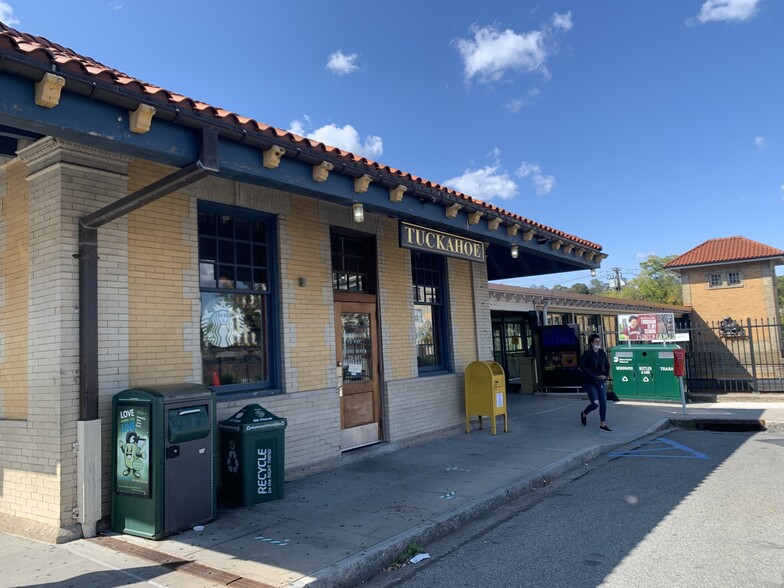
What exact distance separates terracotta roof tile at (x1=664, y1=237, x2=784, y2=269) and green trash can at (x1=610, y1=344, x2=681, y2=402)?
1665cm

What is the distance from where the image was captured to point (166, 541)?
4.88 meters

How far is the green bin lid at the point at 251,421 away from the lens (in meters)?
5.89

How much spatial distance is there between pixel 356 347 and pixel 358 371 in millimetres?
371

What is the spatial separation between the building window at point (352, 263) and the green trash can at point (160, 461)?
3.54 meters

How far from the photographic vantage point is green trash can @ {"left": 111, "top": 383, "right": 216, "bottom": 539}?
4949 mm

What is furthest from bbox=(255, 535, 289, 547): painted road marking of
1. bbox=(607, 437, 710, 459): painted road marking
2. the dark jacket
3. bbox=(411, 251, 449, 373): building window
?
the dark jacket

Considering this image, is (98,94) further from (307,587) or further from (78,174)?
(307,587)

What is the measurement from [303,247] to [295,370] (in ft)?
5.55

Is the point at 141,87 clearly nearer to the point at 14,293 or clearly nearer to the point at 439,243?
the point at 14,293

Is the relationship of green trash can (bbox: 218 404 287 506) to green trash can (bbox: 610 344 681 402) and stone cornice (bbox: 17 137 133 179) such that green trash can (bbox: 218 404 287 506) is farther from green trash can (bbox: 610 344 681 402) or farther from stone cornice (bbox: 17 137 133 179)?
green trash can (bbox: 610 344 681 402)

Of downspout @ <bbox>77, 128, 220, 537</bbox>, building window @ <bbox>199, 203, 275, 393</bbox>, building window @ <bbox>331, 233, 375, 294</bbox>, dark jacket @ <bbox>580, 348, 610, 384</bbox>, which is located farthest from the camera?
dark jacket @ <bbox>580, 348, 610, 384</bbox>

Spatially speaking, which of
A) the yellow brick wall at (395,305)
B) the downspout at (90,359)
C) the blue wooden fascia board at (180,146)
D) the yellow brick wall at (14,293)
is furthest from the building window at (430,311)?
the yellow brick wall at (14,293)

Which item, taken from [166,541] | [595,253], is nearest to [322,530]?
[166,541]

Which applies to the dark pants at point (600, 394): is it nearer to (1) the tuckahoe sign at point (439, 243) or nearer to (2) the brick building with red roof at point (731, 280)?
(1) the tuckahoe sign at point (439, 243)
